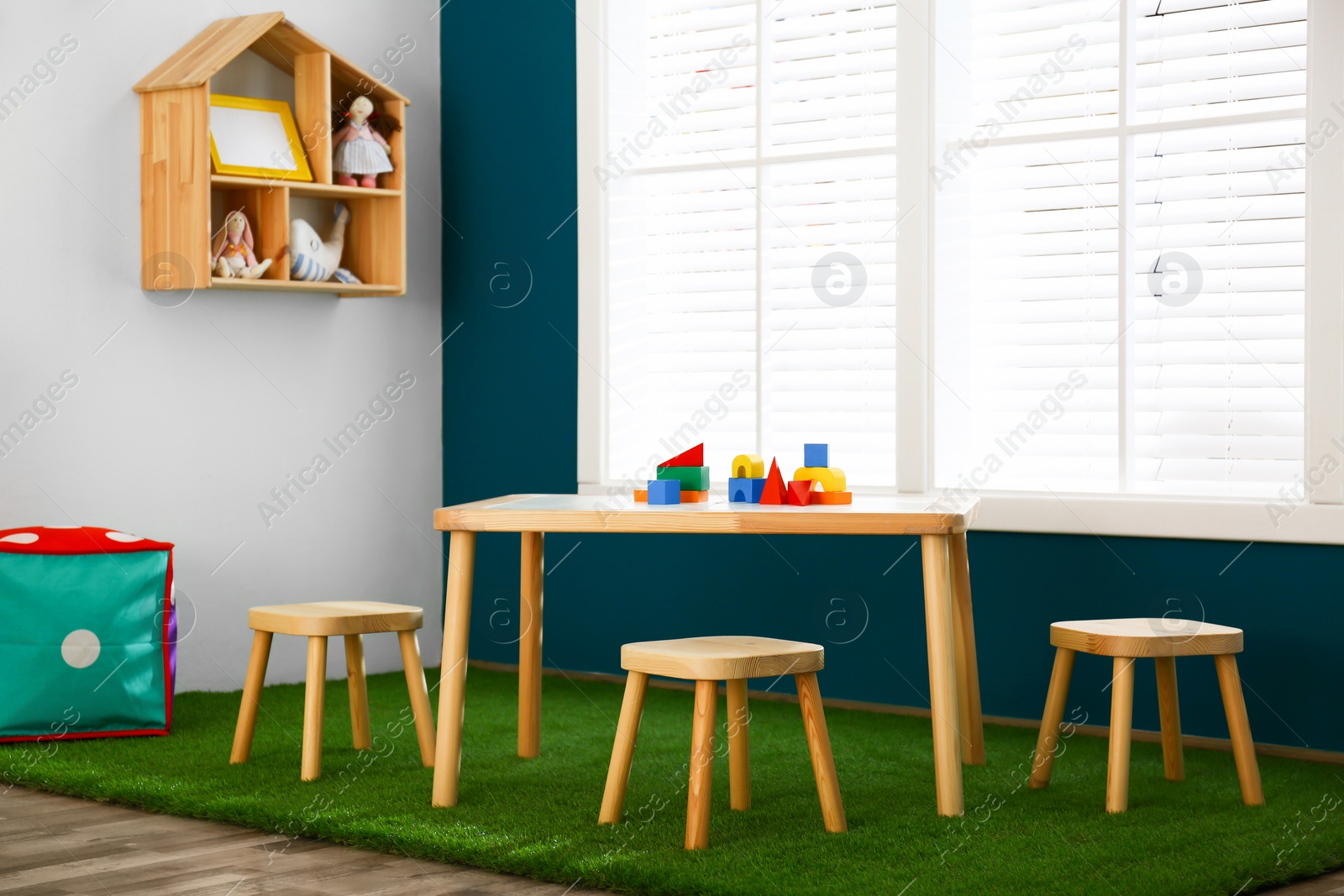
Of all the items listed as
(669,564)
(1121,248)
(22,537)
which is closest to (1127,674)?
(1121,248)

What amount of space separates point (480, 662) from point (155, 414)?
134 centimetres

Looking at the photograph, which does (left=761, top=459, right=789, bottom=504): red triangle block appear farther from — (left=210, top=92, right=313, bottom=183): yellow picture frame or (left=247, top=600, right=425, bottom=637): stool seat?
(left=210, top=92, right=313, bottom=183): yellow picture frame

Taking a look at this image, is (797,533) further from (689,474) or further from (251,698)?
(251,698)

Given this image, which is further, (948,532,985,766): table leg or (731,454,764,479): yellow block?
(948,532,985,766): table leg

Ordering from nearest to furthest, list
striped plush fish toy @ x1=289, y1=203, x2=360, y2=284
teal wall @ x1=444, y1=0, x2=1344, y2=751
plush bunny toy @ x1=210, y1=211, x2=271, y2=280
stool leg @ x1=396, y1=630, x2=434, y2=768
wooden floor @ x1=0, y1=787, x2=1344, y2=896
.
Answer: wooden floor @ x1=0, y1=787, x2=1344, y2=896 < stool leg @ x1=396, y1=630, x2=434, y2=768 < teal wall @ x1=444, y1=0, x2=1344, y2=751 < plush bunny toy @ x1=210, y1=211, x2=271, y2=280 < striped plush fish toy @ x1=289, y1=203, x2=360, y2=284

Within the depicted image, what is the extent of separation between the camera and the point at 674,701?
4.29 meters

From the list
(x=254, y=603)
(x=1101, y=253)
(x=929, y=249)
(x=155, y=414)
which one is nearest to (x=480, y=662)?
(x=254, y=603)

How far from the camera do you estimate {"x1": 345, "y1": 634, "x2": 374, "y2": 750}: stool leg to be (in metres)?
3.48

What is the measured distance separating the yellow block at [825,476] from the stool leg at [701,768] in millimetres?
604

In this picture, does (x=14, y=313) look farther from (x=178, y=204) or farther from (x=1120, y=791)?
(x=1120, y=791)

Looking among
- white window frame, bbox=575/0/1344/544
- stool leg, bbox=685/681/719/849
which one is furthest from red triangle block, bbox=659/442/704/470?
white window frame, bbox=575/0/1344/544

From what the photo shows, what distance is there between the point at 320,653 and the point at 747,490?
0.97 meters

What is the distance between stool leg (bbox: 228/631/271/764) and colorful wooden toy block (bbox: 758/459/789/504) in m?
1.17

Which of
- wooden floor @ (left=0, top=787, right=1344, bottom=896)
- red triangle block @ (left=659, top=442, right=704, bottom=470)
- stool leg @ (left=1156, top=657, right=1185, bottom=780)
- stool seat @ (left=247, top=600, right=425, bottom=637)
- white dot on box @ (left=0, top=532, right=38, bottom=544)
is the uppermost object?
red triangle block @ (left=659, top=442, right=704, bottom=470)
